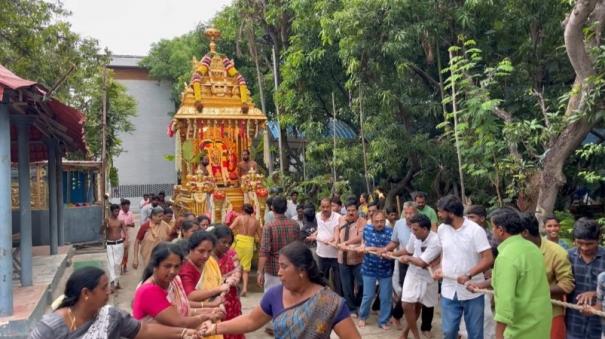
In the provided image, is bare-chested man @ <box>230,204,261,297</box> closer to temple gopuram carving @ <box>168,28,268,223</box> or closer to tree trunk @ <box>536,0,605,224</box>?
temple gopuram carving @ <box>168,28,268,223</box>

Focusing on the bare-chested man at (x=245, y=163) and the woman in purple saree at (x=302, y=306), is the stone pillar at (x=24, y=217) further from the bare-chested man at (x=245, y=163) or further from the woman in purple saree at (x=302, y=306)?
the bare-chested man at (x=245, y=163)

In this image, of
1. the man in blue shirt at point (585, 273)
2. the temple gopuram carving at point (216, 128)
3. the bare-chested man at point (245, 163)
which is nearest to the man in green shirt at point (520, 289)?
the man in blue shirt at point (585, 273)

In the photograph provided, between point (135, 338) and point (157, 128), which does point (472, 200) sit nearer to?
point (135, 338)

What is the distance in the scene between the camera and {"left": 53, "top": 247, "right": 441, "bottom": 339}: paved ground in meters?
6.57

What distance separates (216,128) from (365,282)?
785cm

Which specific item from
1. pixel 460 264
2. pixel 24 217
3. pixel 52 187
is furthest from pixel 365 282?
pixel 52 187

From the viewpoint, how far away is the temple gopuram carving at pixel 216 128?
12.7 m

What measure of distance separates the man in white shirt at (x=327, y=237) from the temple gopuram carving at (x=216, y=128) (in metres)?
4.41

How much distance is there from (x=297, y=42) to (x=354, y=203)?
6864 mm

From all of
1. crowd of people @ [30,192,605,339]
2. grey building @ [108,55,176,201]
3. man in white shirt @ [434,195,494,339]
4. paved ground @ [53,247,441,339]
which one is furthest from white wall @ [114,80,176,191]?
man in white shirt @ [434,195,494,339]

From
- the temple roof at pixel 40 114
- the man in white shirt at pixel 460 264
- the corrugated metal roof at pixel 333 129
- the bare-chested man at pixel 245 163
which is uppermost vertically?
the corrugated metal roof at pixel 333 129

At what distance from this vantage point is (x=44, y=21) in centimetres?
1363

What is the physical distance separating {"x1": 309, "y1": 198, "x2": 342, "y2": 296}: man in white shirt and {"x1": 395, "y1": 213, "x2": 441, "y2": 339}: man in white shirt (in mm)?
1553

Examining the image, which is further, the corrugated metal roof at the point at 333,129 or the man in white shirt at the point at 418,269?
the corrugated metal roof at the point at 333,129
